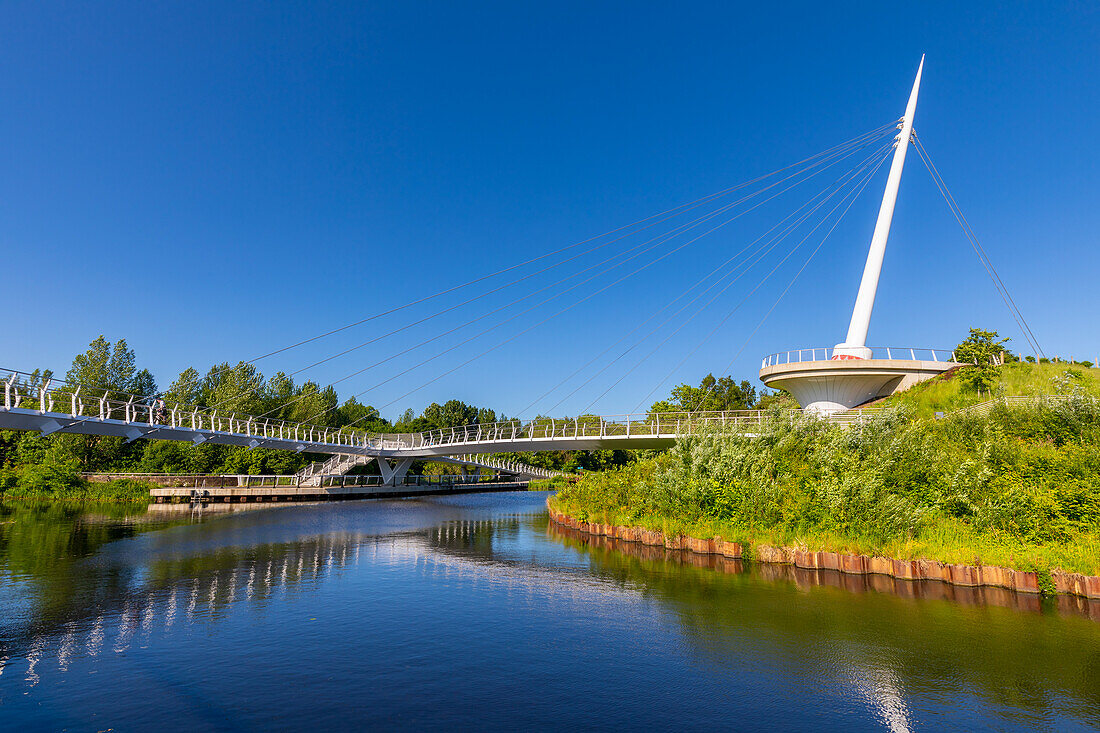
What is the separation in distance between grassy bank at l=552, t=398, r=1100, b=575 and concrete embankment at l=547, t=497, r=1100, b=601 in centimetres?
34

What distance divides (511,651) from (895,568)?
15.4 m

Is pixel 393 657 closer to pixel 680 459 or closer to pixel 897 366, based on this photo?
pixel 680 459

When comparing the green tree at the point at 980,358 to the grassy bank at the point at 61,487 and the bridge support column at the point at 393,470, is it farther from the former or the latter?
the grassy bank at the point at 61,487

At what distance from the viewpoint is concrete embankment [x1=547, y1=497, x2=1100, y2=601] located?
18.5 m

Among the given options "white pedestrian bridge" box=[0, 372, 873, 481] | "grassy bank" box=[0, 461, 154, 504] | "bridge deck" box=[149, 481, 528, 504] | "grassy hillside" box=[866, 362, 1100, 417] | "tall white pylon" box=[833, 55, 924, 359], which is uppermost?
"tall white pylon" box=[833, 55, 924, 359]

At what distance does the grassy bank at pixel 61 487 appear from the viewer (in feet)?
181

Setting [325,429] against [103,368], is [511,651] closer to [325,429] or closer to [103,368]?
[325,429]

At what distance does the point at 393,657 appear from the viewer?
510 inches

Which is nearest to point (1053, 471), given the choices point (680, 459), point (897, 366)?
point (680, 459)

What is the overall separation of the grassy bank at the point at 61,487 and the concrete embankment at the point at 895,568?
54.1m

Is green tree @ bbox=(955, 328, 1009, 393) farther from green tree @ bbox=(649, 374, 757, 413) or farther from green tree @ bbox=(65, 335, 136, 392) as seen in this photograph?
green tree @ bbox=(65, 335, 136, 392)

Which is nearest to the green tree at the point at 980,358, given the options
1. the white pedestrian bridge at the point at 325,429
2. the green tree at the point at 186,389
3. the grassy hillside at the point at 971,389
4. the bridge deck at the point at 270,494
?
the grassy hillside at the point at 971,389

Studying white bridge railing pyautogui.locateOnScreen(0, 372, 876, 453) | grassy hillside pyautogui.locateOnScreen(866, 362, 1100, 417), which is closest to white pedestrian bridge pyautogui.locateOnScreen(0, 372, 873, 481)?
white bridge railing pyautogui.locateOnScreen(0, 372, 876, 453)

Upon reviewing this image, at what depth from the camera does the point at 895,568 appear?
842 inches
